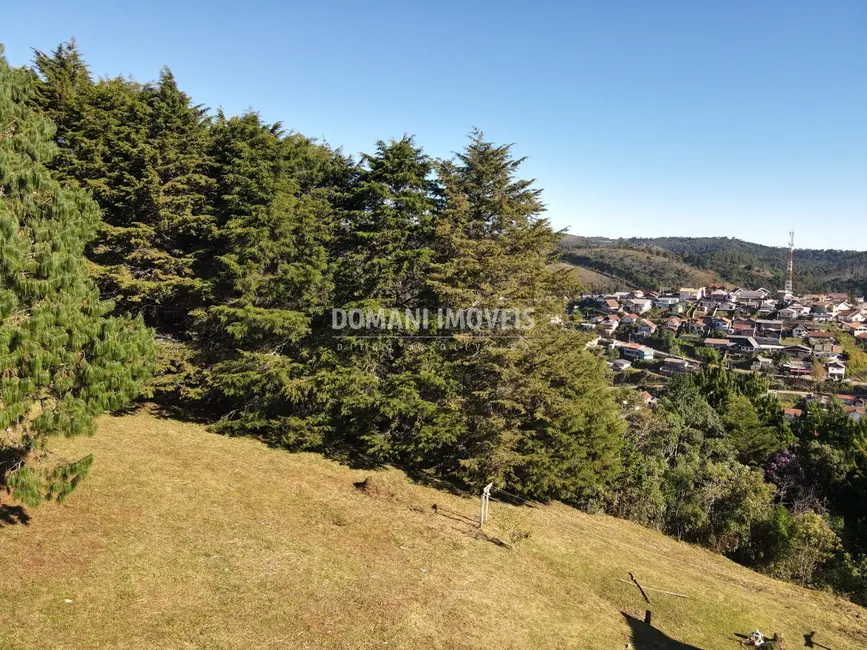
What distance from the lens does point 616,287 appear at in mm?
147250

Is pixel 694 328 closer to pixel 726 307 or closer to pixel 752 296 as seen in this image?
pixel 726 307

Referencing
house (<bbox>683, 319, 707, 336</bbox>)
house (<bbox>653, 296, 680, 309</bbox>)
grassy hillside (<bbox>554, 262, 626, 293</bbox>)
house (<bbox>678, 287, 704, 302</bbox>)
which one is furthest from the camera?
grassy hillside (<bbox>554, 262, 626, 293</bbox>)

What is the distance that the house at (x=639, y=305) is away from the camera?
117m

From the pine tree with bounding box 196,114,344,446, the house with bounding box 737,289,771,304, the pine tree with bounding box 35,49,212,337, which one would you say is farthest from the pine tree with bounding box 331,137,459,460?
A: the house with bounding box 737,289,771,304

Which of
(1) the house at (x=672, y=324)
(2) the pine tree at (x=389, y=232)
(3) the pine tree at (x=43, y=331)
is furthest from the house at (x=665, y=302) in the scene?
(3) the pine tree at (x=43, y=331)

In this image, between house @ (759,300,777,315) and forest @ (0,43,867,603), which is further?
house @ (759,300,777,315)

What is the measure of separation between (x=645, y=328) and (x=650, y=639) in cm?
9527

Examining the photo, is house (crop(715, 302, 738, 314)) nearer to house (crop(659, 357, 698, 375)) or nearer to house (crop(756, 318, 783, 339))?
house (crop(756, 318, 783, 339))

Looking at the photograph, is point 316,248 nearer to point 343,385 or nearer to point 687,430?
point 343,385

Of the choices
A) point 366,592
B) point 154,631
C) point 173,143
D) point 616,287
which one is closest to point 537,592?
point 366,592

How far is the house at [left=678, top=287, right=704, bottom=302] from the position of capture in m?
127

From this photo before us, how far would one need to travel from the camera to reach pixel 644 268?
163m

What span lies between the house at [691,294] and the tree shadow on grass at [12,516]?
13756cm

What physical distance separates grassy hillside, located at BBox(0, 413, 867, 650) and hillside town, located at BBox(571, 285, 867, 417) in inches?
1578
